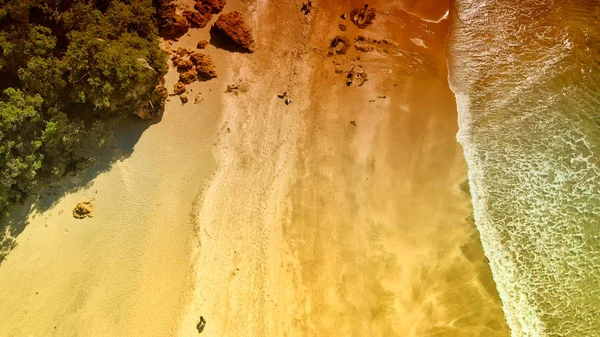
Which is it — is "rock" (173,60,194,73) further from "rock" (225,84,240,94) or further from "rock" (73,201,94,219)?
"rock" (73,201,94,219)

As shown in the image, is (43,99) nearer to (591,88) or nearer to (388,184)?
(388,184)

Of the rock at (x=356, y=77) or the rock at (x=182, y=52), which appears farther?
the rock at (x=356, y=77)

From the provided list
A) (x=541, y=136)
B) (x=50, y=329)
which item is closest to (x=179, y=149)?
(x=50, y=329)

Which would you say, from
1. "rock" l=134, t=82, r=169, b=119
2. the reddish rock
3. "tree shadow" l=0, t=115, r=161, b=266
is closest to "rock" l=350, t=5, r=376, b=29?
the reddish rock

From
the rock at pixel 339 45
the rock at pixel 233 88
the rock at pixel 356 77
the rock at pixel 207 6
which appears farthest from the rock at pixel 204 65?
the rock at pixel 356 77

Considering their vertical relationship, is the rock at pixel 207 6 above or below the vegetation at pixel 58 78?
above

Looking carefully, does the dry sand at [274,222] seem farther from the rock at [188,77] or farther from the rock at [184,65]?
the rock at [184,65]
